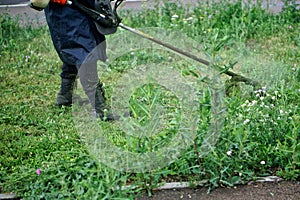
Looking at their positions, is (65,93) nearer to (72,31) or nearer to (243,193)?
(72,31)

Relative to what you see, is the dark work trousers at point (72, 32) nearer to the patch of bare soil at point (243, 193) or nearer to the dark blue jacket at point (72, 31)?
the dark blue jacket at point (72, 31)

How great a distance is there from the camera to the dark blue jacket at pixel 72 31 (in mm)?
4160

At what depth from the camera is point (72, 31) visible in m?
4.18

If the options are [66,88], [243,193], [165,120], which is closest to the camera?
[243,193]

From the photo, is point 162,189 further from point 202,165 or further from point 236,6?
point 236,6

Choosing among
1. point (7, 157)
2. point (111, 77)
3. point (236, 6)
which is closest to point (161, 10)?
point (236, 6)

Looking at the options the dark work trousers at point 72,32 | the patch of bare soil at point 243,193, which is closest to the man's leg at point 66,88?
the dark work trousers at point 72,32

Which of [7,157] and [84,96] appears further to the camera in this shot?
[84,96]

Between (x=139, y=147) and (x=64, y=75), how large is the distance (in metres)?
1.37

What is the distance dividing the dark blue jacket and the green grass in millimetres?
482

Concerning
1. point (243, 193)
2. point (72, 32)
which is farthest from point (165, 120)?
point (243, 193)

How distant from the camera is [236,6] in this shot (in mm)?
6508

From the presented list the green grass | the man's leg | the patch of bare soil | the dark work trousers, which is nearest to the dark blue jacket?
the dark work trousers

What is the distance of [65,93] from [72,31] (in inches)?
26.1
